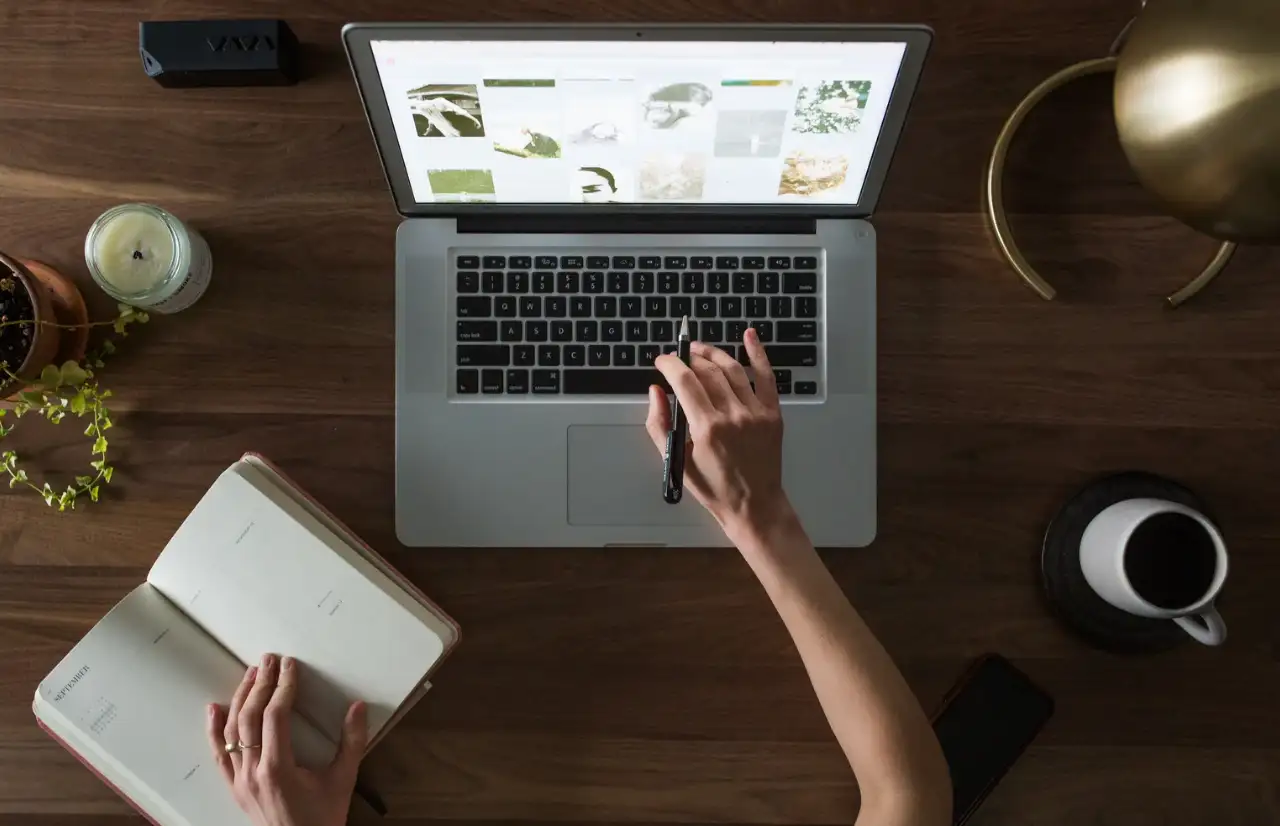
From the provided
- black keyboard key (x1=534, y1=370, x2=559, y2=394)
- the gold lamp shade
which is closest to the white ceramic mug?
the gold lamp shade

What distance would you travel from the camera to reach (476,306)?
2.52ft

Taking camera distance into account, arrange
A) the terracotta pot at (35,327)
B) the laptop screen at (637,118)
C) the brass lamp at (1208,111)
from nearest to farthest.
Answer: the brass lamp at (1208,111), the laptop screen at (637,118), the terracotta pot at (35,327)

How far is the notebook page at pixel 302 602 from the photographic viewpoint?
0.71m

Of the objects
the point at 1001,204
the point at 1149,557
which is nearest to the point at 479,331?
the point at 1001,204

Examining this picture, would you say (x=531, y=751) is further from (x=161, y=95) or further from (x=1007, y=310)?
(x=161, y=95)

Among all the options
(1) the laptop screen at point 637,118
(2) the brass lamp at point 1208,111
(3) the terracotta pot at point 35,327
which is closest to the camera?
(2) the brass lamp at point 1208,111

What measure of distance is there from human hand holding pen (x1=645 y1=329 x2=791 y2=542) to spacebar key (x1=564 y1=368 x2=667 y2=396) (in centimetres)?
6

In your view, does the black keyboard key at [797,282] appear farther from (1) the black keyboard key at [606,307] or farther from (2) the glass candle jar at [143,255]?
(2) the glass candle jar at [143,255]

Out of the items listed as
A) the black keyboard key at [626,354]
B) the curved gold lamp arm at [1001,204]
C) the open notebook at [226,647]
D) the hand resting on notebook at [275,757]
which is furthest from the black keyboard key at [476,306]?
the curved gold lamp arm at [1001,204]

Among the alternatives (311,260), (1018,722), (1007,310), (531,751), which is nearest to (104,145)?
(311,260)

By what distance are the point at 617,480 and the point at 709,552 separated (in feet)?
0.34

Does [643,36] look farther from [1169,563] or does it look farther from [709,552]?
[1169,563]

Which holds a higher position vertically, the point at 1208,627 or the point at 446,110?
the point at 446,110

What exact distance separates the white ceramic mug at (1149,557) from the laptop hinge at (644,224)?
0.34 m
